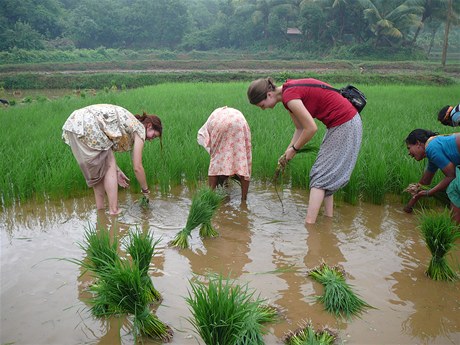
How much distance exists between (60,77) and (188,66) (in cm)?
Result: 798

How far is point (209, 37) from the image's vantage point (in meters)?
36.0

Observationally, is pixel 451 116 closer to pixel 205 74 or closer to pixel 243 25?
pixel 205 74

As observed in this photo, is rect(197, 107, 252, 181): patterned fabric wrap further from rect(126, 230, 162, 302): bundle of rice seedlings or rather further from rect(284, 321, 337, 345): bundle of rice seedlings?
rect(284, 321, 337, 345): bundle of rice seedlings

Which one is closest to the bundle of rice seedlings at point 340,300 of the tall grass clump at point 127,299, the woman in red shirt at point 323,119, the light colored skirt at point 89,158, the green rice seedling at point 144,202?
the tall grass clump at point 127,299

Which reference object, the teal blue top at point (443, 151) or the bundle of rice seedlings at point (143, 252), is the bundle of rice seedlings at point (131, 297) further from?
the teal blue top at point (443, 151)

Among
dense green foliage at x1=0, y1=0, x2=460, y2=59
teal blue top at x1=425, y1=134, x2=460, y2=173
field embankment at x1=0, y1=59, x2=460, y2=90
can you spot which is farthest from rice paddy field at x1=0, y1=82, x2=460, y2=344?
dense green foliage at x1=0, y1=0, x2=460, y2=59

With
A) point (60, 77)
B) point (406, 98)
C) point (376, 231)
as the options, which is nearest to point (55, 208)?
point (376, 231)

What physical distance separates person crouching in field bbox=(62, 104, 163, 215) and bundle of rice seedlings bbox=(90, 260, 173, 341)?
161cm

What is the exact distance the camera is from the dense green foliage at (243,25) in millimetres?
26672

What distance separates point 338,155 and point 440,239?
973 mm

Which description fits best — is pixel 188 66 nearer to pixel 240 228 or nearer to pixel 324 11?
pixel 324 11

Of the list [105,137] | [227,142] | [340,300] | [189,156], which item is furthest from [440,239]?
[189,156]

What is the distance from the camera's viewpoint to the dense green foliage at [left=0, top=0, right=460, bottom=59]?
2667 cm

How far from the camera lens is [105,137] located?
339cm
